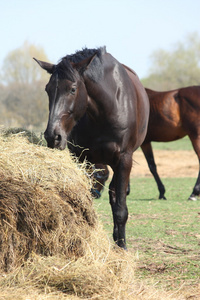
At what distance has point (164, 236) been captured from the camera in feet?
17.3

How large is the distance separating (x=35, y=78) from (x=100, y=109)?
24319 mm

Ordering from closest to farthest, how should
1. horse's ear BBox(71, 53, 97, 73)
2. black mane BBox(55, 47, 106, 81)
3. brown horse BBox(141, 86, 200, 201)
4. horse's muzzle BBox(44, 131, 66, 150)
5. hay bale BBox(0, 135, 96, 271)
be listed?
hay bale BBox(0, 135, 96, 271) → horse's muzzle BBox(44, 131, 66, 150) → black mane BBox(55, 47, 106, 81) → horse's ear BBox(71, 53, 97, 73) → brown horse BBox(141, 86, 200, 201)

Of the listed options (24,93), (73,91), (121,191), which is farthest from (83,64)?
(24,93)

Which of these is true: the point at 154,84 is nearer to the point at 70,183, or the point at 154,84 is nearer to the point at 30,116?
the point at 30,116

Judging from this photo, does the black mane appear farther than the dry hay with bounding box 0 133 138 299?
Yes

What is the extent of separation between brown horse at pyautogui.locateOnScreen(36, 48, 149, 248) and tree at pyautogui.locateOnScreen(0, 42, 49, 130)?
19.0 ft

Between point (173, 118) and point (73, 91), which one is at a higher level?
point (73, 91)

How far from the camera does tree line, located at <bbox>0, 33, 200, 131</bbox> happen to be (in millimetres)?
17672

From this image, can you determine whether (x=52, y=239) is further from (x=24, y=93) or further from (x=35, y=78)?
(x=35, y=78)

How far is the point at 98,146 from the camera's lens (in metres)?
4.49

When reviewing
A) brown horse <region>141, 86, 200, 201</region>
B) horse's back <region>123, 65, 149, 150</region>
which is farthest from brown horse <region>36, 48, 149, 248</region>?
brown horse <region>141, 86, 200, 201</region>

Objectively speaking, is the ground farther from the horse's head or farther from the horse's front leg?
the horse's head

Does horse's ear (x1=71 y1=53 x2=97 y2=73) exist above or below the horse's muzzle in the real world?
above

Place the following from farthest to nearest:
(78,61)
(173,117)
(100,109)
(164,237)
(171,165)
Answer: (171,165)
(173,117)
(164,237)
(100,109)
(78,61)
